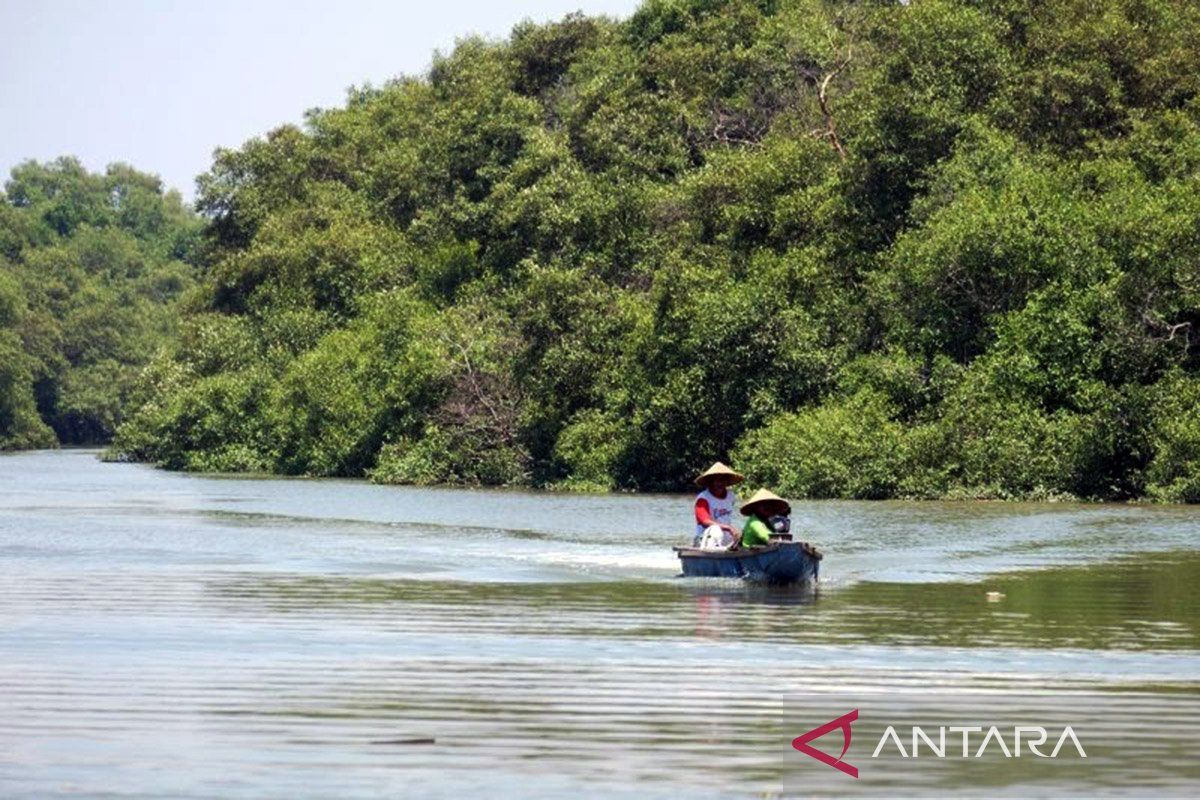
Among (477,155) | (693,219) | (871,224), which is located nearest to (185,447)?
(477,155)

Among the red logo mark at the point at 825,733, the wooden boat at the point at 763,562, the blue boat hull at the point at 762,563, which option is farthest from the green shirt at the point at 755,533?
the red logo mark at the point at 825,733

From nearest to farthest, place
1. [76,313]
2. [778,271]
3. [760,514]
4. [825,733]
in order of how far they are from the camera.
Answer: [825,733] < [760,514] < [778,271] < [76,313]

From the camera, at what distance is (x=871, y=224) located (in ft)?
147

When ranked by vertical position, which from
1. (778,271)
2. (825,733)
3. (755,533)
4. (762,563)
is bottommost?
(825,733)

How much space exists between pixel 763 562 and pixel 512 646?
5.32m

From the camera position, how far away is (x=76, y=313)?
10438 cm

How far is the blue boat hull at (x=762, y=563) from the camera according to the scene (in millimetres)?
20297

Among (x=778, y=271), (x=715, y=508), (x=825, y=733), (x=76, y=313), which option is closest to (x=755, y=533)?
(x=715, y=508)

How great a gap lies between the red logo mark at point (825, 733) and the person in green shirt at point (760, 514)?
8498mm

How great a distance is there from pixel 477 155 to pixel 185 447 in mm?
14216

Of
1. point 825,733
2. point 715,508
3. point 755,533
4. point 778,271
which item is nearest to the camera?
point 825,733

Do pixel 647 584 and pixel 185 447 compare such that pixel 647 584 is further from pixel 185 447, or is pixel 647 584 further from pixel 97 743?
pixel 185 447

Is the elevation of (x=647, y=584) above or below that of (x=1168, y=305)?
below

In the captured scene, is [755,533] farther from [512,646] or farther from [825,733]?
[825,733]
